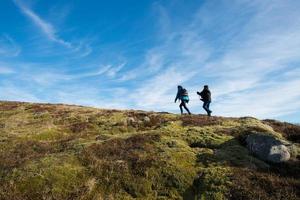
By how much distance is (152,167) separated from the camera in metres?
17.2

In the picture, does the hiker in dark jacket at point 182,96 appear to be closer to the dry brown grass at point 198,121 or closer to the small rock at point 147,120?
the small rock at point 147,120

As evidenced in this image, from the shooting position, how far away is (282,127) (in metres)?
25.9

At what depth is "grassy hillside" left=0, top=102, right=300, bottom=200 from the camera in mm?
15469

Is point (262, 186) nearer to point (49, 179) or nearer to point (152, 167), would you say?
point (152, 167)

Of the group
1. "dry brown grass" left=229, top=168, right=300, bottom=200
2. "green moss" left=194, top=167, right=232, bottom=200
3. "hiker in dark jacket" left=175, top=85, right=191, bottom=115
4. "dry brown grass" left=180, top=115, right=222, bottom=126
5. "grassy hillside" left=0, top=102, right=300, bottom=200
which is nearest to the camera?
"dry brown grass" left=229, top=168, right=300, bottom=200

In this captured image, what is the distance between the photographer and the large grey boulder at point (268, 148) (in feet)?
60.8

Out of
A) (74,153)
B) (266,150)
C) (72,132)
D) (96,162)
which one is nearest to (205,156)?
(266,150)

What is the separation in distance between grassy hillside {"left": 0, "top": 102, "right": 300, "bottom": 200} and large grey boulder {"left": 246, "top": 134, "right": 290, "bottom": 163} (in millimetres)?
470

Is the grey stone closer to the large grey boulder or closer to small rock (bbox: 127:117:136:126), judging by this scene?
small rock (bbox: 127:117:136:126)

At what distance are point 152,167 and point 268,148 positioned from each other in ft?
21.2

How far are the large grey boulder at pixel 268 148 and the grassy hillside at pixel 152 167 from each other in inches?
18.5

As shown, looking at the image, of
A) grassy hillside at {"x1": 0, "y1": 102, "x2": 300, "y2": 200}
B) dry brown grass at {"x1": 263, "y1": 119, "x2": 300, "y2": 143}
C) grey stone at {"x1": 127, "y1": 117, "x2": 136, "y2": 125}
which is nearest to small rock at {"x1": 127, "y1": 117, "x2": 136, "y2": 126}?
grey stone at {"x1": 127, "y1": 117, "x2": 136, "y2": 125}

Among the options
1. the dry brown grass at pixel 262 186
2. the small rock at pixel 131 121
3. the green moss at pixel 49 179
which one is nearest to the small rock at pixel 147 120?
the small rock at pixel 131 121

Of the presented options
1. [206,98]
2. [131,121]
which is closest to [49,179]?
[131,121]
